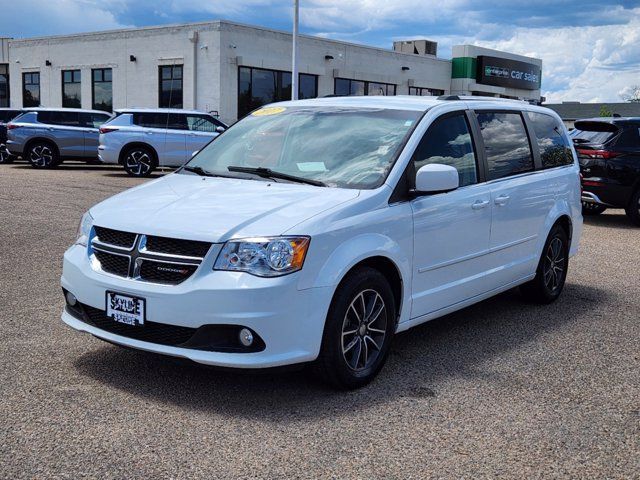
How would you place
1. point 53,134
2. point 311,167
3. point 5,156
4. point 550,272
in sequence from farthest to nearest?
point 5,156, point 53,134, point 550,272, point 311,167

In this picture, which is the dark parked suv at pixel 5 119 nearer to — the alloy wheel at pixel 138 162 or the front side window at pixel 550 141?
the alloy wheel at pixel 138 162

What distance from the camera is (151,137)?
766 inches

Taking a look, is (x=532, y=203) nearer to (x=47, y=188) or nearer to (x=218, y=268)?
(x=218, y=268)

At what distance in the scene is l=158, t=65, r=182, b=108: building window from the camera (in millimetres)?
31828

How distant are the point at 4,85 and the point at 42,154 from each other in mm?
22049

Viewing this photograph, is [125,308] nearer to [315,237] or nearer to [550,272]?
[315,237]

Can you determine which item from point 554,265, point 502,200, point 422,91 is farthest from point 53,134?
point 422,91

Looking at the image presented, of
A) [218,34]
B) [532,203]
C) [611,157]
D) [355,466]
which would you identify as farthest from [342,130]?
[218,34]

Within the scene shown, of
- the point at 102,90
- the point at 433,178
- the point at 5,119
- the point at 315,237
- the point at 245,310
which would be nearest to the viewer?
the point at 245,310

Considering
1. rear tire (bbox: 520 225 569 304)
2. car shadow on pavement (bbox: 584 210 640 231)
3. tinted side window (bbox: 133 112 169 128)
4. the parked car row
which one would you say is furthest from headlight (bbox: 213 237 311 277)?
tinted side window (bbox: 133 112 169 128)

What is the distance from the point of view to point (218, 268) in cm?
400

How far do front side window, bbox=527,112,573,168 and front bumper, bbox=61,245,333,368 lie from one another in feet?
11.5

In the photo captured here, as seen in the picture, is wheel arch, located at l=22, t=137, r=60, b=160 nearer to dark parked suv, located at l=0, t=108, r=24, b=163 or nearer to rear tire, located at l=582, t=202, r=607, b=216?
dark parked suv, located at l=0, t=108, r=24, b=163

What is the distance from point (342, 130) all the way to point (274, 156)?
0.52m
